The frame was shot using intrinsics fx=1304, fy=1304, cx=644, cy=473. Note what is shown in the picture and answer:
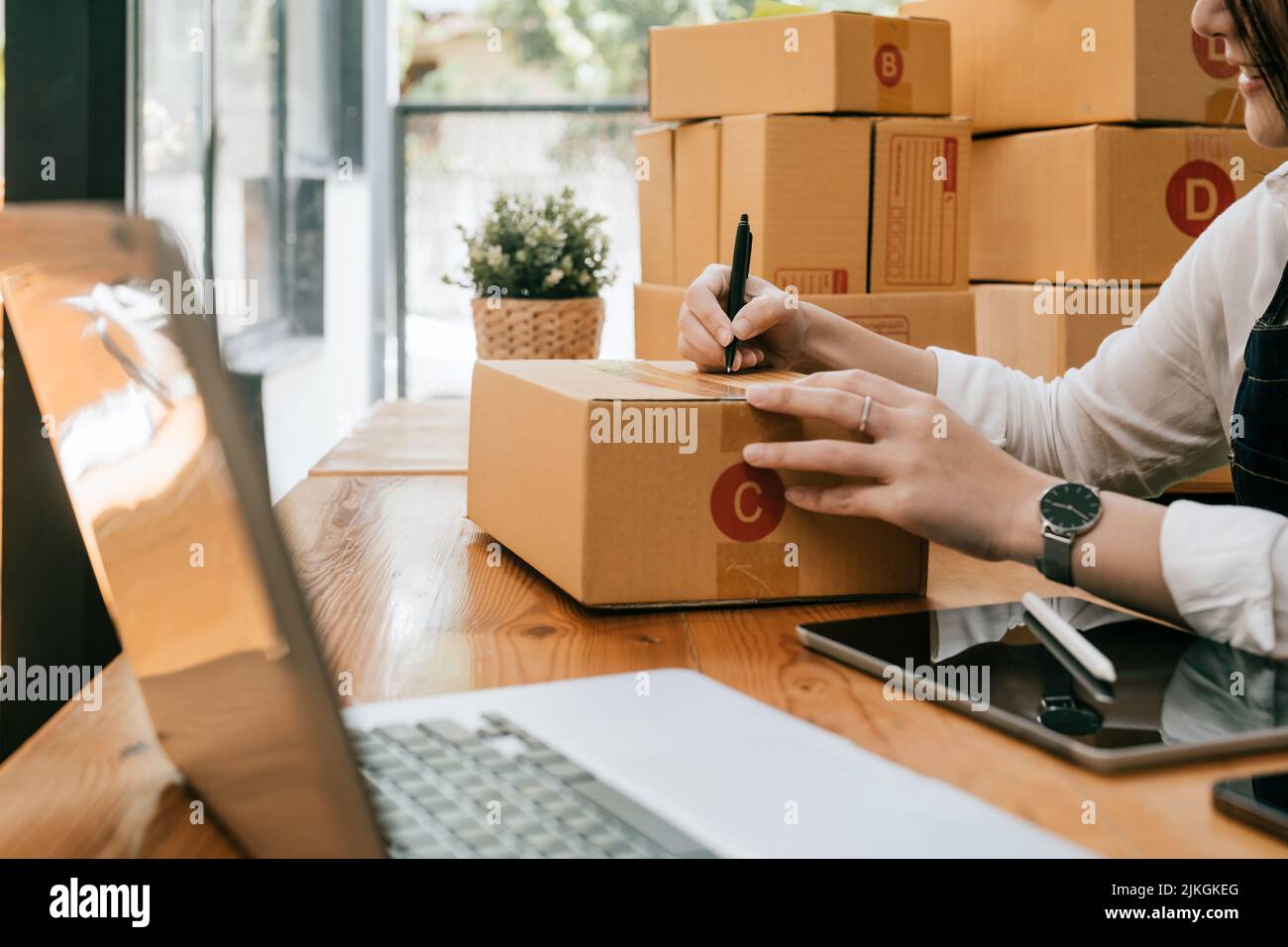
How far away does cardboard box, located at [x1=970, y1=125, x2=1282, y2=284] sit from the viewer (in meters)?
1.70

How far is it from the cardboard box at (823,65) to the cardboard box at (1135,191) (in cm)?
21

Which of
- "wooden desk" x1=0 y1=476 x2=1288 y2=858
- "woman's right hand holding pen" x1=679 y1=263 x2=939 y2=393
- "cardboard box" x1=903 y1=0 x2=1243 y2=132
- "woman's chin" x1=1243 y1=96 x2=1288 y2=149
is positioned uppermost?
"cardboard box" x1=903 y1=0 x2=1243 y2=132

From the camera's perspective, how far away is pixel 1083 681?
2.29 ft

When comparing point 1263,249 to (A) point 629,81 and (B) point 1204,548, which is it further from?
(A) point 629,81

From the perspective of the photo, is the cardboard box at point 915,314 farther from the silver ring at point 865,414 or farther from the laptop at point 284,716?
the laptop at point 284,716

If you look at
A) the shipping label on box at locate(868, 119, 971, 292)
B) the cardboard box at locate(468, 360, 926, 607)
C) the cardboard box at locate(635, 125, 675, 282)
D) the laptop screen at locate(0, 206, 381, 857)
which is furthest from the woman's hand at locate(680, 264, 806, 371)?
the cardboard box at locate(635, 125, 675, 282)

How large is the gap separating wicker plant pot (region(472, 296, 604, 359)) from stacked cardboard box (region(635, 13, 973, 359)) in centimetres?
38

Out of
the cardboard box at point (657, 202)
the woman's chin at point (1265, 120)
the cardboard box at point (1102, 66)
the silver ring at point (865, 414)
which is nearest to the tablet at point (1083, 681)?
the silver ring at point (865, 414)

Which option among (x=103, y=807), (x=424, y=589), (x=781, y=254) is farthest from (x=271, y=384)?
(x=103, y=807)

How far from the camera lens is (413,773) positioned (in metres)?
0.56

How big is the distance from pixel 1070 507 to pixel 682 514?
10.1 inches

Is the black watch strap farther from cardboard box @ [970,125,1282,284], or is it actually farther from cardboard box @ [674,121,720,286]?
cardboard box @ [674,121,720,286]

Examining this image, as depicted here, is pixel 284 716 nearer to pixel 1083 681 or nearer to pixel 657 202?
pixel 1083 681
